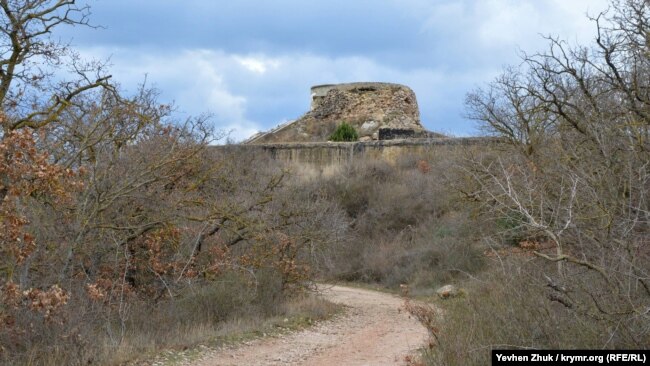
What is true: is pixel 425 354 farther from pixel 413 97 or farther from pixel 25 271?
pixel 413 97

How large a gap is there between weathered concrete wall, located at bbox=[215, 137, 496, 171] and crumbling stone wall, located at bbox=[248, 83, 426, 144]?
315 centimetres

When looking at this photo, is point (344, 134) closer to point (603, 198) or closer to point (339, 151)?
point (339, 151)

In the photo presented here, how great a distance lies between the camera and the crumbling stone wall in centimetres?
3647

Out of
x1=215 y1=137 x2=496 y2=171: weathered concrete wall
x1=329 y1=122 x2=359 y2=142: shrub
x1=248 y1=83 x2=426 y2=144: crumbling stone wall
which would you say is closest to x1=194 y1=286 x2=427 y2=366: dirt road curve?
x1=215 y1=137 x2=496 y2=171: weathered concrete wall

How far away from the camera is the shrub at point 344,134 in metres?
34.9

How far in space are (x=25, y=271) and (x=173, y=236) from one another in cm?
339

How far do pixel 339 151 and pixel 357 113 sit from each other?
5995 millimetres

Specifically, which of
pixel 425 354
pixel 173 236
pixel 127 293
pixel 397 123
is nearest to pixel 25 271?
pixel 127 293

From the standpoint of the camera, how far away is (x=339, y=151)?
32.1 metres

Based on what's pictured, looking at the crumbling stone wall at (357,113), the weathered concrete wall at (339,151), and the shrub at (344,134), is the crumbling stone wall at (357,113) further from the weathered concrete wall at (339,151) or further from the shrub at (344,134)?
the weathered concrete wall at (339,151)

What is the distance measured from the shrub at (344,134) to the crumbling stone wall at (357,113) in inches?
26.1

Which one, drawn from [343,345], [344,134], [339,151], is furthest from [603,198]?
[344,134]

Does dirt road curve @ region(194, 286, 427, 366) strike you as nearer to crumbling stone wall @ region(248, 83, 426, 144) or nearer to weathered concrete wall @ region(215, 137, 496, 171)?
weathered concrete wall @ region(215, 137, 496, 171)

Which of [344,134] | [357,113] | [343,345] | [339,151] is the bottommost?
[343,345]
